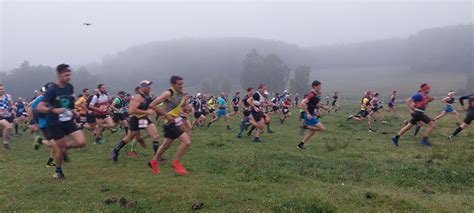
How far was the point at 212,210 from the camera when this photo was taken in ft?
23.7

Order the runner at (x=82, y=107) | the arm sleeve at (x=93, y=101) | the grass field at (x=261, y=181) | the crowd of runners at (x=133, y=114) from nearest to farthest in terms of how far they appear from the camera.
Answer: the grass field at (x=261, y=181) < the crowd of runners at (x=133, y=114) < the runner at (x=82, y=107) < the arm sleeve at (x=93, y=101)

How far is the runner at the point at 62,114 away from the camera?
29.1 ft

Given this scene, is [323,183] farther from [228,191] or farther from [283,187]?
[228,191]

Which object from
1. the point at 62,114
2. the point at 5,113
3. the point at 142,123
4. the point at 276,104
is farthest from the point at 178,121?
the point at 276,104

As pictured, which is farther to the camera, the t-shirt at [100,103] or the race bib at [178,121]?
the t-shirt at [100,103]

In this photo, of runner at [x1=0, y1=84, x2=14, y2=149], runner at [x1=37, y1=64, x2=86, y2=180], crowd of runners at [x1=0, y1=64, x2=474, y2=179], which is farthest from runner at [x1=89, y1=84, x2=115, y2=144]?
runner at [x1=37, y1=64, x2=86, y2=180]

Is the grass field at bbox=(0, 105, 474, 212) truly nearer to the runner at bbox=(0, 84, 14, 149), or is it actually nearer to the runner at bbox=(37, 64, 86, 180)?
the runner at bbox=(37, 64, 86, 180)

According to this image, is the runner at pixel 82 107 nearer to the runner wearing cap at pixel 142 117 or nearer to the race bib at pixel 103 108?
the race bib at pixel 103 108

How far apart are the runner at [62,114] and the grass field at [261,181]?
3.26ft

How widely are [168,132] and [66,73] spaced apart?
2.72 meters

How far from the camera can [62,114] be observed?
912 centimetres

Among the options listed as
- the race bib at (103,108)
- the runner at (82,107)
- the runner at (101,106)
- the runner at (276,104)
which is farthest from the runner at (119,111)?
the runner at (276,104)

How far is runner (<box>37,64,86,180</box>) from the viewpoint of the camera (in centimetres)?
888

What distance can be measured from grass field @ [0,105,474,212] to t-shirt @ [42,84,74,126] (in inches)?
59.2
